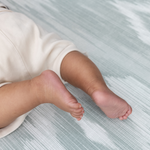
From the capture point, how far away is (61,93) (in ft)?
1.73

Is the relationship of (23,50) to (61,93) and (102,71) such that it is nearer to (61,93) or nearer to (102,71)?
(61,93)

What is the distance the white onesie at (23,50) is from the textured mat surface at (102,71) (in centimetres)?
10

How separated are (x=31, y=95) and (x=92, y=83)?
20 cm

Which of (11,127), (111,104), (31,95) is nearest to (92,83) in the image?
(111,104)

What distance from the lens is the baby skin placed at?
1.77 feet

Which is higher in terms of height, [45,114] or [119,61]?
[119,61]

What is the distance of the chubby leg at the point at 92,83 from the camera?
58 cm

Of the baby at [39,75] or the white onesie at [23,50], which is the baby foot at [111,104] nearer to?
the baby at [39,75]

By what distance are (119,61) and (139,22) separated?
27cm

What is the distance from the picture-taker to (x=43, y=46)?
0.64 m

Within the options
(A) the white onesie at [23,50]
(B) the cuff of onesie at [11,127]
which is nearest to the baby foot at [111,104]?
(A) the white onesie at [23,50]

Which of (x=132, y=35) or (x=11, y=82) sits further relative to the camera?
(x=132, y=35)

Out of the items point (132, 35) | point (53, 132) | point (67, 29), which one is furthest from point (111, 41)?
point (53, 132)

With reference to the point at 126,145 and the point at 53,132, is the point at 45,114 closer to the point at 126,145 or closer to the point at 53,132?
the point at 53,132
